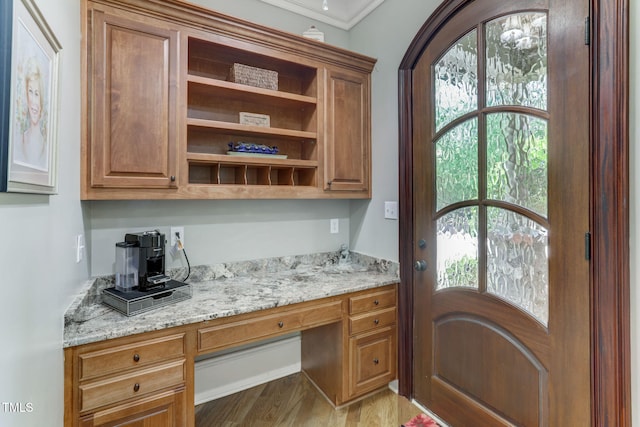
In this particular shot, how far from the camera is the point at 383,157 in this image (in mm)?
2266

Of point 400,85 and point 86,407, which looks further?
point 400,85

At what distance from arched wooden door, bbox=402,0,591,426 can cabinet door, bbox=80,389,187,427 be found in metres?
1.42

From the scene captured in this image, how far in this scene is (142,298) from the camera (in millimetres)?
1486

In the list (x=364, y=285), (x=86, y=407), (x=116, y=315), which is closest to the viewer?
(x=86, y=407)

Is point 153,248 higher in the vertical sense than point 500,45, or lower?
lower

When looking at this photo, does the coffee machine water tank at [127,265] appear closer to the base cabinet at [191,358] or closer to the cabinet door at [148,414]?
the base cabinet at [191,358]

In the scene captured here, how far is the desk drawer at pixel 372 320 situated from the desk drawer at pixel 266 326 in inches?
5.1

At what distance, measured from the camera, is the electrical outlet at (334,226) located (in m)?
2.60

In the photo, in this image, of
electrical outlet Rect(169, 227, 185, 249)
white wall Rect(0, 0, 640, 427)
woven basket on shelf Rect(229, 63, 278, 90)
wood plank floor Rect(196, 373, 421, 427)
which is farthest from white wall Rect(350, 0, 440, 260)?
electrical outlet Rect(169, 227, 185, 249)

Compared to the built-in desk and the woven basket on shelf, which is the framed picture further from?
the woven basket on shelf

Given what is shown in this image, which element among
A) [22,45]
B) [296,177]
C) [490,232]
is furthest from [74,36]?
[490,232]

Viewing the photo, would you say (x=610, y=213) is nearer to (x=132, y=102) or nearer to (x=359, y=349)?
(x=359, y=349)

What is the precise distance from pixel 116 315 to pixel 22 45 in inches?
44.5

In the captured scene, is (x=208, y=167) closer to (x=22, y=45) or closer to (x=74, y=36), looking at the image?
(x=74, y=36)
